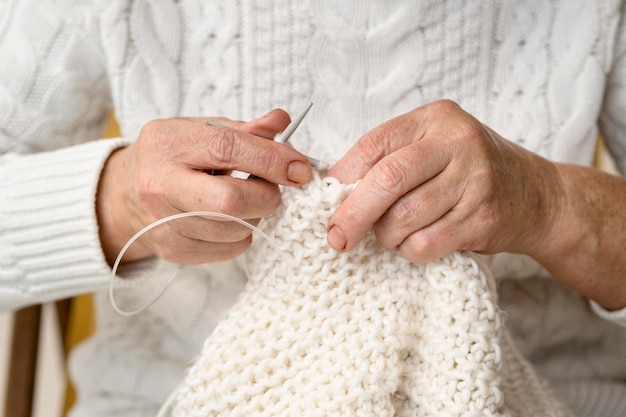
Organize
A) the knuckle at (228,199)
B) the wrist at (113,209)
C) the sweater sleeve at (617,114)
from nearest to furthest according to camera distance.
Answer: the knuckle at (228,199), the wrist at (113,209), the sweater sleeve at (617,114)

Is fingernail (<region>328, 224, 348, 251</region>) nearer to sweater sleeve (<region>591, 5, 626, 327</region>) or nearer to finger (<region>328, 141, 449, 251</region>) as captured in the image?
finger (<region>328, 141, 449, 251</region>)

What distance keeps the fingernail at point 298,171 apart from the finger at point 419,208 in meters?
0.09

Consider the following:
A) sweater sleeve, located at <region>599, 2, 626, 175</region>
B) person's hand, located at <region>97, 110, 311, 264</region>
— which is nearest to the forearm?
sweater sleeve, located at <region>599, 2, 626, 175</region>

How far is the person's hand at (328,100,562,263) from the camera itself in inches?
22.7

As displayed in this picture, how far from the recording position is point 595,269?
0.77 meters

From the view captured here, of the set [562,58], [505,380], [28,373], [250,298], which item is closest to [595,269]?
[505,380]

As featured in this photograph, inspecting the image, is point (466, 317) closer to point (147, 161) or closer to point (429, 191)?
point (429, 191)

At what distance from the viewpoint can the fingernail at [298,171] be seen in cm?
58

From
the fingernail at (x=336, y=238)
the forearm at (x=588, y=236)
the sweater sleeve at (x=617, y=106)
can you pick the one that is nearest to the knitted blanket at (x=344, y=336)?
the fingernail at (x=336, y=238)

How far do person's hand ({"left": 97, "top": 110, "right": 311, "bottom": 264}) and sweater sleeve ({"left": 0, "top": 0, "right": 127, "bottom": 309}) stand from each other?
0.27ft

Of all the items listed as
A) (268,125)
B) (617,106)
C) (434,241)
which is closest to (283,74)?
(268,125)

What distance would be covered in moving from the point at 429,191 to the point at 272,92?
12.9 inches

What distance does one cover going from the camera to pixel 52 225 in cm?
76

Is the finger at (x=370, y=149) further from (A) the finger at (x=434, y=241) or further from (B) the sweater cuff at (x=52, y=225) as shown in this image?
(B) the sweater cuff at (x=52, y=225)
